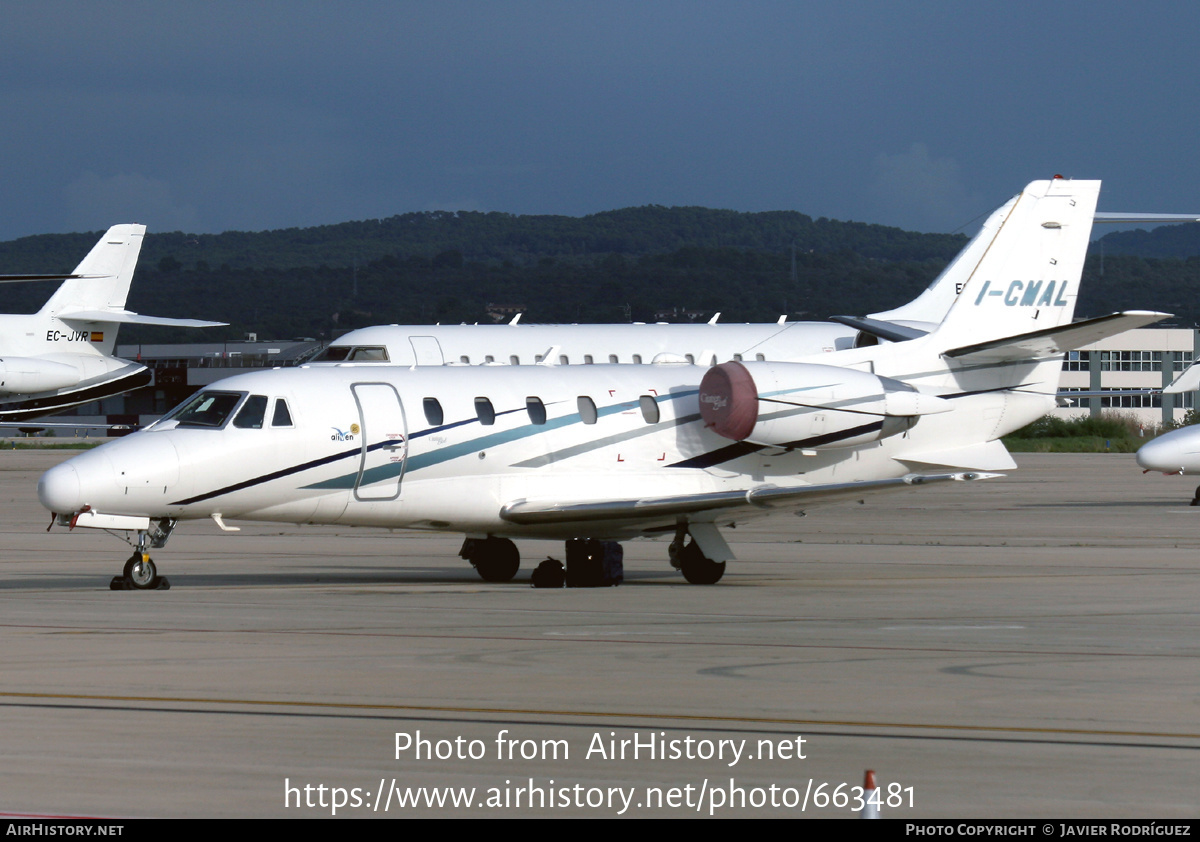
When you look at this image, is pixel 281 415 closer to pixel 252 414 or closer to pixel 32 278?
pixel 252 414

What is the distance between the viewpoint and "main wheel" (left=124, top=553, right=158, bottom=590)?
1995cm

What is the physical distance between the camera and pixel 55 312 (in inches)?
2522

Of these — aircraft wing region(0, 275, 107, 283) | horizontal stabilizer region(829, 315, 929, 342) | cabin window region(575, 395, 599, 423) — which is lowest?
cabin window region(575, 395, 599, 423)

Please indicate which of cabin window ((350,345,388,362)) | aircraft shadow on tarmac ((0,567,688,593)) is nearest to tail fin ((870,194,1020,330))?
cabin window ((350,345,388,362))

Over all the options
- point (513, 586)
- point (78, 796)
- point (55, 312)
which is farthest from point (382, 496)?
point (55, 312)

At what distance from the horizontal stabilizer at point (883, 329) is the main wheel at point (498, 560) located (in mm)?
15621

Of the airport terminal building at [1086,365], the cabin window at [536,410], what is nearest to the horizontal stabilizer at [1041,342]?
the cabin window at [536,410]

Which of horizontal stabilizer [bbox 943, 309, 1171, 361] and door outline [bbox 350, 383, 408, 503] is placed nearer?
door outline [bbox 350, 383, 408, 503]

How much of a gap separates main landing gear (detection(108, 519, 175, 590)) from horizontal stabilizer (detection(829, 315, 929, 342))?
2017 cm

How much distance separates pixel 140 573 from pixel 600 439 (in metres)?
6.43

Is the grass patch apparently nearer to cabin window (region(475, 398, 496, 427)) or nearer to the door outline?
cabin window (region(475, 398, 496, 427))

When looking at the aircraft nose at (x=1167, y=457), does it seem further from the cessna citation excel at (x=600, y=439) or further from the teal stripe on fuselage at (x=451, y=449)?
the teal stripe on fuselage at (x=451, y=449)

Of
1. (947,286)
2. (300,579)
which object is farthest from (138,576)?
(947,286)

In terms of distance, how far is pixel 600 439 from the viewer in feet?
72.4
